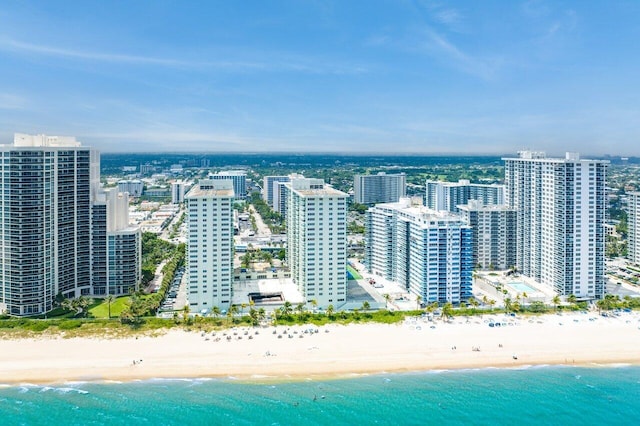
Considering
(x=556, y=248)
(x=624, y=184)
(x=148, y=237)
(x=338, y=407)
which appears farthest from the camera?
(x=624, y=184)

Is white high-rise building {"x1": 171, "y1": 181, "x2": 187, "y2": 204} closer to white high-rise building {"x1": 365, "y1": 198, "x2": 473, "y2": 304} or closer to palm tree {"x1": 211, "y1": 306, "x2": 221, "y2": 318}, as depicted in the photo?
palm tree {"x1": 211, "y1": 306, "x2": 221, "y2": 318}

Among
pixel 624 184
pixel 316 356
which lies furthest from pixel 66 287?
pixel 624 184

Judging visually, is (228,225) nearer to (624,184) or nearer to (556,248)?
(556,248)

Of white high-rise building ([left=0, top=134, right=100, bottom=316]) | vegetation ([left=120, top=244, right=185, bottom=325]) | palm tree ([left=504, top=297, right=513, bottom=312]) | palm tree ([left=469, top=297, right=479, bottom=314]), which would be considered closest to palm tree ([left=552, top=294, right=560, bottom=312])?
palm tree ([left=504, top=297, right=513, bottom=312])

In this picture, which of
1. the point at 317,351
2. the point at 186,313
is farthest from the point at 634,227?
the point at 186,313

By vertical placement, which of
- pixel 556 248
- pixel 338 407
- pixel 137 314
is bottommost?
pixel 338 407

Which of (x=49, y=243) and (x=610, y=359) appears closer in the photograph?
(x=610, y=359)
